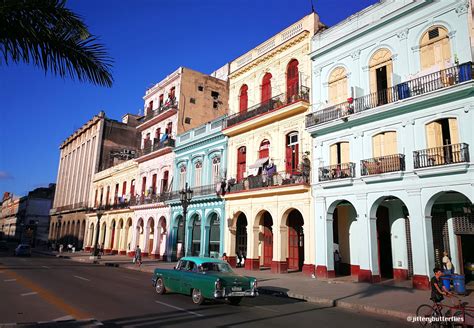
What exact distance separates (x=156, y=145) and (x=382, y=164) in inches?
906

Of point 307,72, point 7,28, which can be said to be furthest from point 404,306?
point 307,72

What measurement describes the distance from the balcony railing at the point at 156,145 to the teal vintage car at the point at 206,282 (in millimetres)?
20859

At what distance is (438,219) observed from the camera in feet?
55.4

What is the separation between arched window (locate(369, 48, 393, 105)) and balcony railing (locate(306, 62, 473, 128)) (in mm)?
63

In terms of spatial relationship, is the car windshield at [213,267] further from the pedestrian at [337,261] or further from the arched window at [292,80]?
the arched window at [292,80]

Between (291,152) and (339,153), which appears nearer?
(339,153)

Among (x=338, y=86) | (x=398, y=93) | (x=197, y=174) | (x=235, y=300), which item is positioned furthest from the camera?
(x=197, y=174)

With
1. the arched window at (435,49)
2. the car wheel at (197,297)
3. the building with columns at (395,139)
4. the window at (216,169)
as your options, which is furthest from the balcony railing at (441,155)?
the window at (216,169)

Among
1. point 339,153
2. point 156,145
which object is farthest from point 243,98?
point 156,145

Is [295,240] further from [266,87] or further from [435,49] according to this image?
[435,49]

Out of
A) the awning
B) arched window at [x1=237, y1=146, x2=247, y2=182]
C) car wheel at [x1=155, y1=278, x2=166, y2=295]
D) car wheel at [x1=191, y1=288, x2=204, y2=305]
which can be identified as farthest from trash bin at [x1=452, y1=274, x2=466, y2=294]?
arched window at [x1=237, y1=146, x2=247, y2=182]

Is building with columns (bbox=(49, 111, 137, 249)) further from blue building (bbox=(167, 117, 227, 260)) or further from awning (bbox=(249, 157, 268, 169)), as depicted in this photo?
awning (bbox=(249, 157, 268, 169))

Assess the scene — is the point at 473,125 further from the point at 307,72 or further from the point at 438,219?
the point at 307,72

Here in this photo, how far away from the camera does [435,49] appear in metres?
16.1
